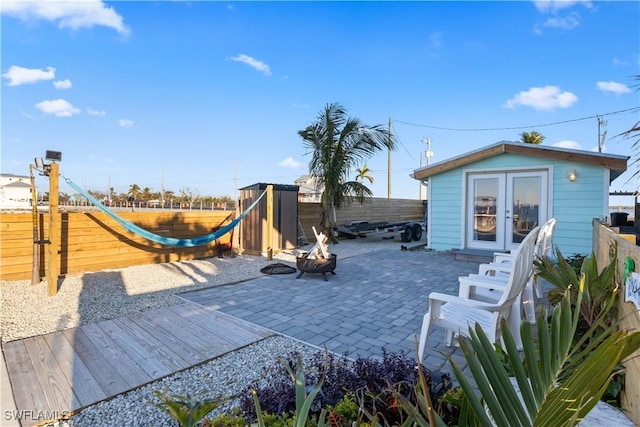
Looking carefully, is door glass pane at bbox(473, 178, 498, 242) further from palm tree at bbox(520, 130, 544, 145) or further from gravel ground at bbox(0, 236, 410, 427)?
palm tree at bbox(520, 130, 544, 145)

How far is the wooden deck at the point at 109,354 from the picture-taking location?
6.95 feet

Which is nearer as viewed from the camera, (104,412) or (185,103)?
(104,412)

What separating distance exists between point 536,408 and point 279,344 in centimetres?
238

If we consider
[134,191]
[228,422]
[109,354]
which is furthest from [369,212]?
[134,191]

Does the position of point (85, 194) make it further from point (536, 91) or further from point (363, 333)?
point (536, 91)

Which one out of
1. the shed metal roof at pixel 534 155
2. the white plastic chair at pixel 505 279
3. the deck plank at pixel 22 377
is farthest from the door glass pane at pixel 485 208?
the deck plank at pixel 22 377

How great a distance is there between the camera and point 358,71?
1197 cm

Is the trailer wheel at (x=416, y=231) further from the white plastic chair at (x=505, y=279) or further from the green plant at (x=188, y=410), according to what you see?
the green plant at (x=188, y=410)

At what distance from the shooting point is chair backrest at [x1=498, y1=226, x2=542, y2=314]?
7.63 ft

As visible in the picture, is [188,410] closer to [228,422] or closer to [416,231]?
[228,422]

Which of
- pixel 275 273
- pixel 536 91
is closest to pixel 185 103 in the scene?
pixel 275 273

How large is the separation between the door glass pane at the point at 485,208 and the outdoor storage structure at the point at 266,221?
4579 millimetres

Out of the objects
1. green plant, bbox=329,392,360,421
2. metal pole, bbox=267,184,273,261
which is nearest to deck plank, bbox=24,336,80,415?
green plant, bbox=329,392,360,421

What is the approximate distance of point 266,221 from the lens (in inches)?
305
